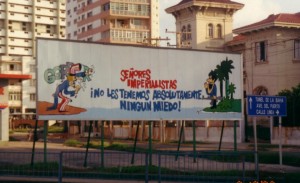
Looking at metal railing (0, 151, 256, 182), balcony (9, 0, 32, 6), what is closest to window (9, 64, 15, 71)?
balcony (9, 0, 32, 6)

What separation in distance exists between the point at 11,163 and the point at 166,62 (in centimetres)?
785

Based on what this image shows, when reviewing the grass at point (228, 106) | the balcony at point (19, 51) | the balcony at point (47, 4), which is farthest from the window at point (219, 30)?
the balcony at point (47, 4)

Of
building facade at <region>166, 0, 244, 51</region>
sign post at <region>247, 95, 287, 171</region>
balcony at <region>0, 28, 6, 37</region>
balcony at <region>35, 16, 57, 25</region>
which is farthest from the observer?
balcony at <region>35, 16, 57, 25</region>

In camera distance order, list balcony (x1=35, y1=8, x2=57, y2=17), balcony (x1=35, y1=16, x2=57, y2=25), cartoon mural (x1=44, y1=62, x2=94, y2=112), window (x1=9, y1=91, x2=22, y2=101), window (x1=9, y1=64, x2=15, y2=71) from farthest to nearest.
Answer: balcony (x1=35, y1=8, x2=57, y2=17) → balcony (x1=35, y1=16, x2=57, y2=25) → window (x1=9, y1=91, x2=22, y2=101) → window (x1=9, y1=64, x2=15, y2=71) → cartoon mural (x1=44, y1=62, x2=94, y2=112)

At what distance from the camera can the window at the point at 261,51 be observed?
61750mm

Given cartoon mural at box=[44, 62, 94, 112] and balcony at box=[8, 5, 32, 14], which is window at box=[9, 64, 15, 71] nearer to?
balcony at box=[8, 5, 32, 14]

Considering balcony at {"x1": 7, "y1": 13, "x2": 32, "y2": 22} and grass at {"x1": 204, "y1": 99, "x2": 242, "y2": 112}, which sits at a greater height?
balcony at {"x1": 7, "y1": 13, "x2": 32, "y2": 22}

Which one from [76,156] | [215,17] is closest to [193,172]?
[76,156]

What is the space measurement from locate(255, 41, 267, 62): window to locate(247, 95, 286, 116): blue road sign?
3927 cm

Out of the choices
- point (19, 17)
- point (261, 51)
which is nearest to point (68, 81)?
point (261, 51)

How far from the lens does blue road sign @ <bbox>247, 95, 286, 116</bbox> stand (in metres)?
22.2

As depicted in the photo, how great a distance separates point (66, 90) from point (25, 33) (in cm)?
9233

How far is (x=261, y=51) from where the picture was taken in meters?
62.3

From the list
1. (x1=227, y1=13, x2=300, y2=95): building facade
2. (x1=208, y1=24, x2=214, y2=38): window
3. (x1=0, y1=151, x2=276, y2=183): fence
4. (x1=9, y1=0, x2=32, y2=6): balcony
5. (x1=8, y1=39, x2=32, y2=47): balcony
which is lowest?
(x1=0, y1=151, x2=276, y2=183): fence
